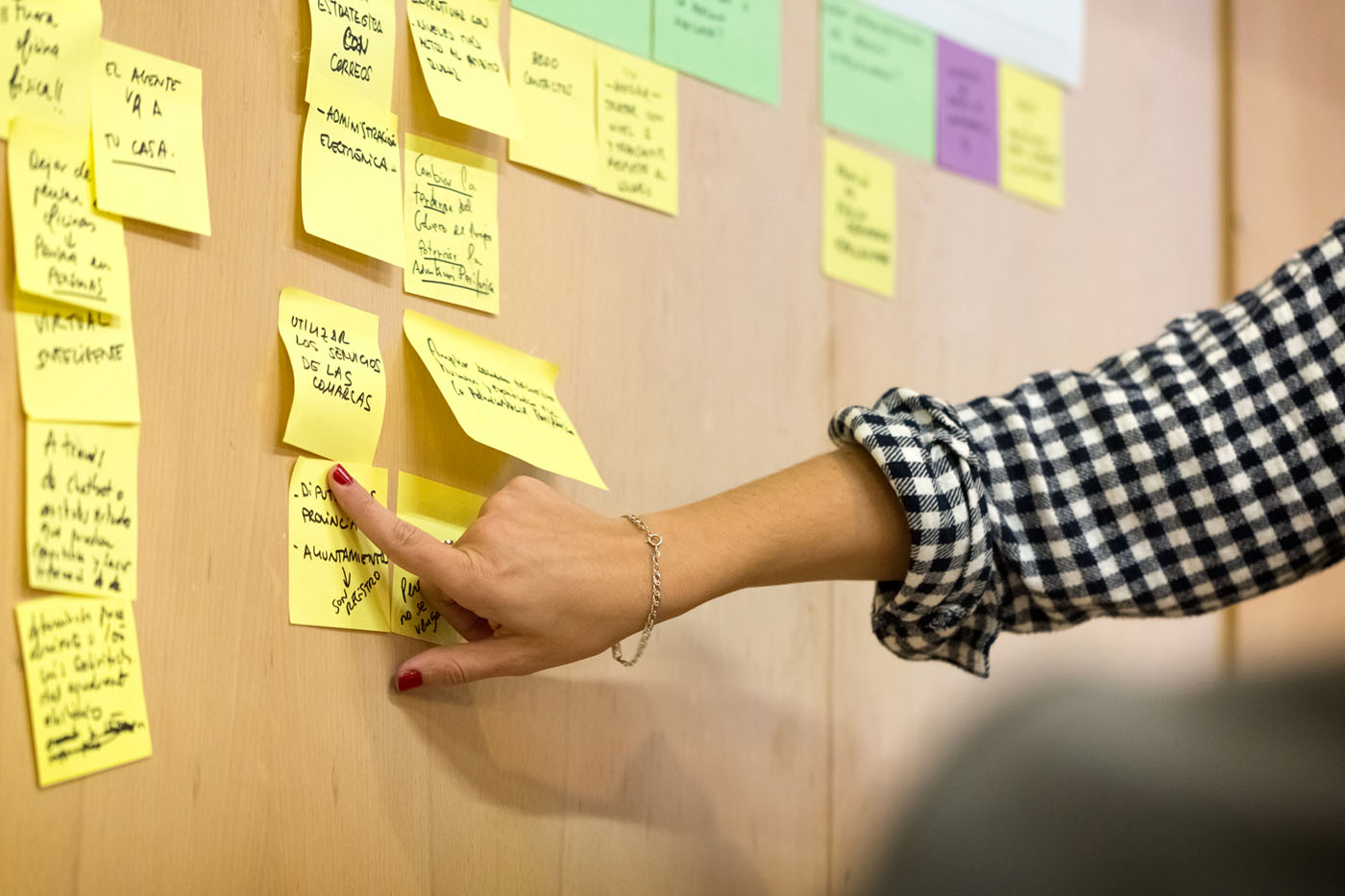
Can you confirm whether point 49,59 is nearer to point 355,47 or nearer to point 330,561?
point 355,47

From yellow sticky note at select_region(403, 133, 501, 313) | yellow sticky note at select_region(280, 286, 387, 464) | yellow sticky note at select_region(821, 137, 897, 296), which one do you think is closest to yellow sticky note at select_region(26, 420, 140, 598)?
yellow sticky note at select_region(280, 286, 387, 464)

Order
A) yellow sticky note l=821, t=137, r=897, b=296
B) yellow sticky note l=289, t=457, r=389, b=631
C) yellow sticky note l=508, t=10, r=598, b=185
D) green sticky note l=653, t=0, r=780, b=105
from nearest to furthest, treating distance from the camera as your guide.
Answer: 1. yellow sticky note l=289, t=457, r=389, b=631
2. yellow sticky note l=508, t=10, r=598, b=185
3. green sticky note l=653, t=0, r=780, b=105
4. yellow sticky note l=821, t=137, r=897, b=296

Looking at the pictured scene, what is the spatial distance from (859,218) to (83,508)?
0.72m

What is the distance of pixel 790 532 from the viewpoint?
2.84 ft

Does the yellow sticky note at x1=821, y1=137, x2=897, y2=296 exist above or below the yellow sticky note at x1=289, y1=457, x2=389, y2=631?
above

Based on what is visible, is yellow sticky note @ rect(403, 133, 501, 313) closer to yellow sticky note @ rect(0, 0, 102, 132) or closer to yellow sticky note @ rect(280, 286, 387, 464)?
yellow sticky note @ rect(280, 286, 387, 464)

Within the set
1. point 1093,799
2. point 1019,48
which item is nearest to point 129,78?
point 1093,799

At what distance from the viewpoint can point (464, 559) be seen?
753 mm

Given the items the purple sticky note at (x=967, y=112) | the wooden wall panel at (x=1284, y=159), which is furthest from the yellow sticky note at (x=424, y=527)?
the wooden wall panel at (x=1284, y=159)

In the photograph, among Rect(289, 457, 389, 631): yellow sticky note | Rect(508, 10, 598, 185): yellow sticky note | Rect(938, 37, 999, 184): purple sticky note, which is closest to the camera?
Rect(289, 457, 389, 631): yellow sticky note

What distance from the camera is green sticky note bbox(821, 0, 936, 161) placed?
1.16m

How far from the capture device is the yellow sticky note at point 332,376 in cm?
79

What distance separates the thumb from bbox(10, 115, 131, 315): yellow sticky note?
0.90ft

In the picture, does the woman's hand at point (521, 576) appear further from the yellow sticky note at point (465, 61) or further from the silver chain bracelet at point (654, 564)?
the yellow sticky note at point (465, 61)
